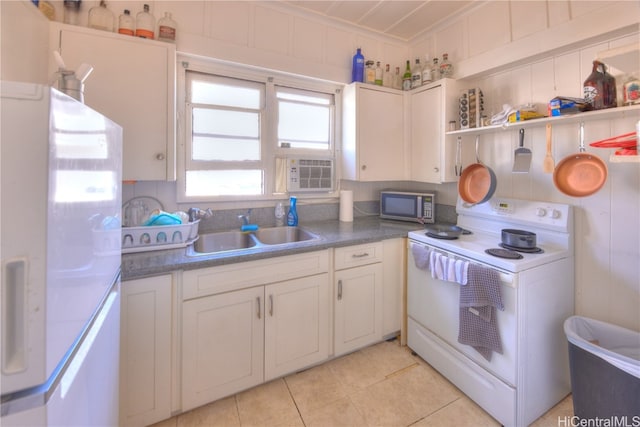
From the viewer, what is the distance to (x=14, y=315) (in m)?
0.52

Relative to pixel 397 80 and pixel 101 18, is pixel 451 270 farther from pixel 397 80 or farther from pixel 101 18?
pixel 101 18

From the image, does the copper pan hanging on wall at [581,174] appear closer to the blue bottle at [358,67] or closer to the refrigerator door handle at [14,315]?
the blue bottle at [358,67]

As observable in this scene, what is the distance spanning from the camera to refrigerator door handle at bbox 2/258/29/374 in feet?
1.67

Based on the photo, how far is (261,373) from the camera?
1.62m

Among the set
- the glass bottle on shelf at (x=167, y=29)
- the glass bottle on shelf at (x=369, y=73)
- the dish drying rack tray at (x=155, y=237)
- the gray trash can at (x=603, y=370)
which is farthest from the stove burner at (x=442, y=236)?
the glass bottle on shelf at (x=167, y=29)

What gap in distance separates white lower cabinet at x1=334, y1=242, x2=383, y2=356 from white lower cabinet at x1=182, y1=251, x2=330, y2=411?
99 millimetres

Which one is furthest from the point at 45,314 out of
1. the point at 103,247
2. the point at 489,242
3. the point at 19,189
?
the point at 489,242

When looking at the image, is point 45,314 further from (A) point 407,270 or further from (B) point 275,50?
(B) point 275,50

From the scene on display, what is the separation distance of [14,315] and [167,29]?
178cm

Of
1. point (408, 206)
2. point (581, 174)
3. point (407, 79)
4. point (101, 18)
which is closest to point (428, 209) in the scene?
point (408, 206)

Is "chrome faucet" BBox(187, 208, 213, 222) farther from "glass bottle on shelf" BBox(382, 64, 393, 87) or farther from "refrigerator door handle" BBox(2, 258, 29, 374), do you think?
"glass bottle on shelf" BBox(382, 64, 393, 87)

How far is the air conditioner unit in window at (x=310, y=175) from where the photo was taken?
88.0 inches

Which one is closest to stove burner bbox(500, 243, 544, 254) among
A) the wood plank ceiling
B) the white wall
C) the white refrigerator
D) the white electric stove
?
the white electric stove

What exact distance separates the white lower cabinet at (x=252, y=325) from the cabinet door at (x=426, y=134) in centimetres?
118
